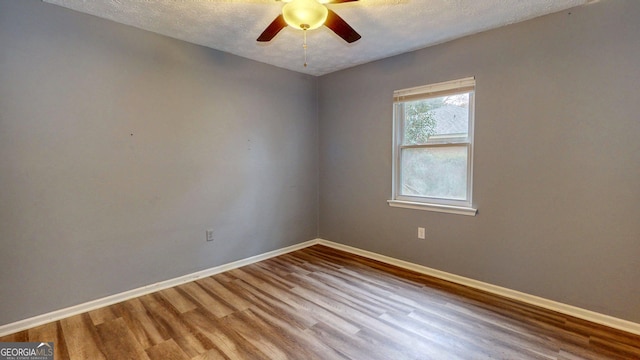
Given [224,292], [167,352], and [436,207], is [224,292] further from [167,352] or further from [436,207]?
[436,207]

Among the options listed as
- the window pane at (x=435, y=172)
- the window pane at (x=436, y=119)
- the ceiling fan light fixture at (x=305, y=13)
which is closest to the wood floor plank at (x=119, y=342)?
the ceiling fan light fixture at (x=305, y=13)

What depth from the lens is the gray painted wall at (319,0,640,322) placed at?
2.12m

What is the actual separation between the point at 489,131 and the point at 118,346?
11.1 feet

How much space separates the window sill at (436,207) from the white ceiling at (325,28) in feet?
5.41

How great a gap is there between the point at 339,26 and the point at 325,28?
0.74 m

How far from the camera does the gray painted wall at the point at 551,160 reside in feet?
6.94

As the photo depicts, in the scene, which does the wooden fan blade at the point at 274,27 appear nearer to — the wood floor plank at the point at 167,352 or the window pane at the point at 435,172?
the window pane at the point at 435,172

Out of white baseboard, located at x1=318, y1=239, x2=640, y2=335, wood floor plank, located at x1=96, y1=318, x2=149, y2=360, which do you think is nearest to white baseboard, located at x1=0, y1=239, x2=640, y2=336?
white baseboard, located at x1=318, y1=239, x2=640, y2=335

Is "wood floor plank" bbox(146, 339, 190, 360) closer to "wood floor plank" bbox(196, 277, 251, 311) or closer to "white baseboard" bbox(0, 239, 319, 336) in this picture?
"wood floor plank" bbox(196, 277, 251, 311)

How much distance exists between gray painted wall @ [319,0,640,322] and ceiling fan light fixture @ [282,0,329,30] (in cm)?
170

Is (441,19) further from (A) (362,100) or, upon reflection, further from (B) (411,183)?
(B) (411,183)

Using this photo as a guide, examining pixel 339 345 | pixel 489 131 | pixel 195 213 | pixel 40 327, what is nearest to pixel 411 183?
pixel 489 131

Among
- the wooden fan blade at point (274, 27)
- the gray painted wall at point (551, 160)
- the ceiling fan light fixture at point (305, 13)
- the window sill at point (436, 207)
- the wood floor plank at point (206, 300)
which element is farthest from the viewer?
the window sill at point (436, 207)

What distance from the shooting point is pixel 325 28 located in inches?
104
